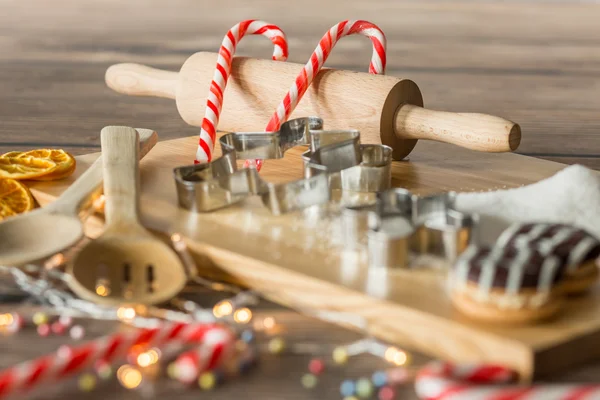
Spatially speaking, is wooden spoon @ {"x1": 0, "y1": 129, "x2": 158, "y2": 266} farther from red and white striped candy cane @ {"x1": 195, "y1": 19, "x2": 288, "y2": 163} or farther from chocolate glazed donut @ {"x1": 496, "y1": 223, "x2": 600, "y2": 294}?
chocolate glazed donut @ {"x1": 496, "y1": 223, "x2": 600, "y2": 294}

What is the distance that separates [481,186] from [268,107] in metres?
0.34

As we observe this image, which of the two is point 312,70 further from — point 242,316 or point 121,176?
point 242,316

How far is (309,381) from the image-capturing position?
702 millimetres

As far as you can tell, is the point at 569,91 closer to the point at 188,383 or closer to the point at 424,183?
the point at 424,183

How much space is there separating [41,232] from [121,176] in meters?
0.13

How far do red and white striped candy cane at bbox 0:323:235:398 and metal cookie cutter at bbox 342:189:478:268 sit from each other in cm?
18

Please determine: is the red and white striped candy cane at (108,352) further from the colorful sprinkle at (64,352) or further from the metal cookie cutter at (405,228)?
the metal cookie cutter at (405,228)

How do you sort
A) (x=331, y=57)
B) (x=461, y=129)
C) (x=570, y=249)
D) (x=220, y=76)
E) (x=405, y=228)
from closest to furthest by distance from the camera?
(x=570, y=249) → (x=405, y=228) → (x=461, y=129) → (x=220, y=76) → (x=331, y=57)

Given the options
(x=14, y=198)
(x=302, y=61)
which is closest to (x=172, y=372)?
(x=14, y=198)

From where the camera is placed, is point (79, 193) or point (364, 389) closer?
point (364, 389)

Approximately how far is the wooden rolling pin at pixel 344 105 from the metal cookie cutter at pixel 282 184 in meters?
0.05

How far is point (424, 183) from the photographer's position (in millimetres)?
1160

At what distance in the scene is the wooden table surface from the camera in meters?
1.40

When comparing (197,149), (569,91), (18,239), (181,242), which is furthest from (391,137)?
(569,91)
